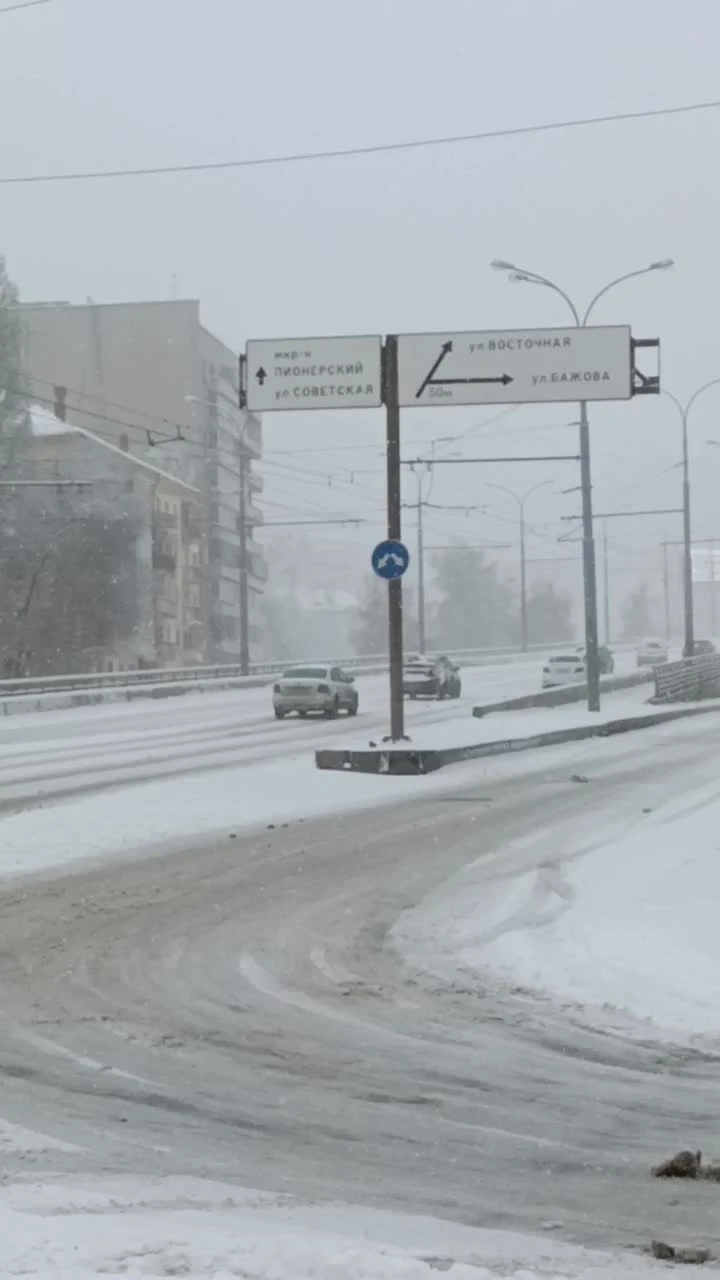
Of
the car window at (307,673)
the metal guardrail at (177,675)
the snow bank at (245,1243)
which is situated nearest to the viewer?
the snow bank at (245,1243)

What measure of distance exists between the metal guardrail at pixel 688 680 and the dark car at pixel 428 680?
8.35 m

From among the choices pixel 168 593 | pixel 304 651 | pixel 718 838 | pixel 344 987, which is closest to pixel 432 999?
pixel 344 987

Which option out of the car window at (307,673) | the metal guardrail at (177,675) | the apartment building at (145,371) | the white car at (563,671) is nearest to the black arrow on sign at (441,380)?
the car window at (307,673)

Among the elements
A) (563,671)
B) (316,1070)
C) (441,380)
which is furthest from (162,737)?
(316,1070)

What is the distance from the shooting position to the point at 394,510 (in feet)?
94.4

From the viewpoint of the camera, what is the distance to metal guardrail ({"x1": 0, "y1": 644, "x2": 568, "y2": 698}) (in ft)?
185

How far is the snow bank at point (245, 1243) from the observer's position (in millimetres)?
4832

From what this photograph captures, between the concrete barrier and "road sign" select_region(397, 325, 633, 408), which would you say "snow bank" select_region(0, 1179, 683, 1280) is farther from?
the concrete barrier

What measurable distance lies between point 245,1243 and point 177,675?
67094 millimetres

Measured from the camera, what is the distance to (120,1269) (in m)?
4.82

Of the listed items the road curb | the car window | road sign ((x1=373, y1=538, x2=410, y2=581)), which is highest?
road sign ((x1=373, y1=538, x2=410, y2=581))

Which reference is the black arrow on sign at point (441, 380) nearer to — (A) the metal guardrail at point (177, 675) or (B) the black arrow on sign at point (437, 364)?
(B) the black arrow on sign at point (437, 364)

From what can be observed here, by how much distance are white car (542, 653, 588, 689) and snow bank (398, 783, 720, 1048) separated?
159ft

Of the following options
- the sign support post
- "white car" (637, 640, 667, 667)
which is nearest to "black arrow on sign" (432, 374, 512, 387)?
the sign support post
